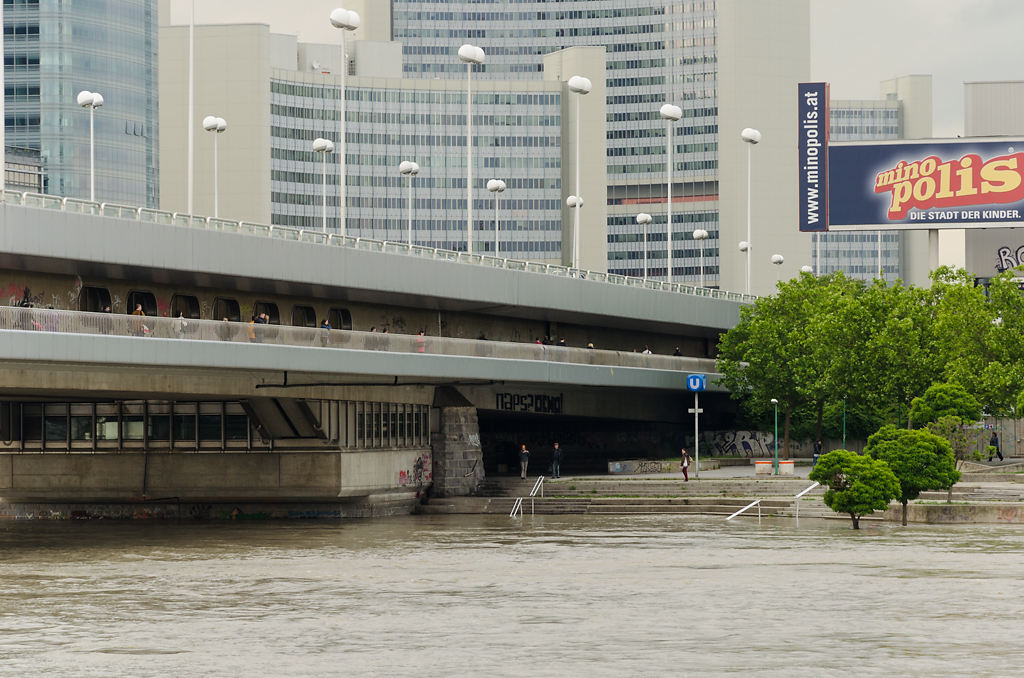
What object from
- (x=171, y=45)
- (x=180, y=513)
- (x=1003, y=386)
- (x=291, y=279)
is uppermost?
(x=171, y=45)

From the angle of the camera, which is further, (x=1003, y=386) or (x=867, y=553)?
(x=1003, y=386)

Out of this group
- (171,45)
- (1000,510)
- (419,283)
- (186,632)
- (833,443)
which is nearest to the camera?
(186,632)

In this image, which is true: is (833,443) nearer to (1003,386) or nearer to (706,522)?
(1003,386)

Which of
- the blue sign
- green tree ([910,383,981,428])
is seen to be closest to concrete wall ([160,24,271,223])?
the blue sign

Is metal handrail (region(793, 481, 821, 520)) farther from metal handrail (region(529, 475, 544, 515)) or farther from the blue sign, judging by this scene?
the blue sign

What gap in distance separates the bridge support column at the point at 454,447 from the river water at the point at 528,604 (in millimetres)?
16071

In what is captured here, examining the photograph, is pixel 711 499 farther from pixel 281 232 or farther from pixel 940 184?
pixel 940 184

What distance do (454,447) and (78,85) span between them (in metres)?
110

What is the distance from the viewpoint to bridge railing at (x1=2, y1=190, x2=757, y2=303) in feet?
160

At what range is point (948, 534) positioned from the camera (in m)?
46.2

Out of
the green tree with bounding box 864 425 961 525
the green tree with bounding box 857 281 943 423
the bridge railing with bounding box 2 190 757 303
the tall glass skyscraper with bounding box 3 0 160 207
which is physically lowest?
the green tree with bounding box 864 425 961 525

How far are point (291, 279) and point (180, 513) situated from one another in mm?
12589

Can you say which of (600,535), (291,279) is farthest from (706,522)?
(291,279)

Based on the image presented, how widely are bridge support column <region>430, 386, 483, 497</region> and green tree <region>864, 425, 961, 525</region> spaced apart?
67.4 feet
